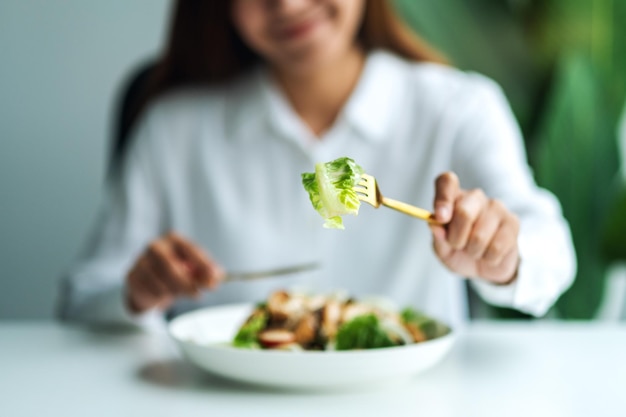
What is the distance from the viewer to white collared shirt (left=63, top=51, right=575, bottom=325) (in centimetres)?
144

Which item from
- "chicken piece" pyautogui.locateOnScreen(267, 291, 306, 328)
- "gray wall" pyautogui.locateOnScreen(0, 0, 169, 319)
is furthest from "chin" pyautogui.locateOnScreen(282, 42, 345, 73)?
"gray wall" pyautogui.locateOnScreen(0, 0, 169, 319)

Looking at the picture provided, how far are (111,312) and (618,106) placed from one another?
5.02 feet

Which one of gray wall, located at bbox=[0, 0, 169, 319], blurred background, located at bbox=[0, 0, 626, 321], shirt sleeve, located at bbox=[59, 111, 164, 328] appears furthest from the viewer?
gray wall, located at bbox=[0, 0, 169, 319]

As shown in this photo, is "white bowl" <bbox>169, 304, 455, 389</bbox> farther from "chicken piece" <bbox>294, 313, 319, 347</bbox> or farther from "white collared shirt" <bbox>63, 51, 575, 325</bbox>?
"white collared shirt" <bbox>63, 51, 575, 325</bbox>

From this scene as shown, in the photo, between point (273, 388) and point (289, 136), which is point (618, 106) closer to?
point (289, 136)

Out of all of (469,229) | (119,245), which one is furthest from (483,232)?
(119,245)

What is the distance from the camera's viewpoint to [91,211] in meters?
2.46

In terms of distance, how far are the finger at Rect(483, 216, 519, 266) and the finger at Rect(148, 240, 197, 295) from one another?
45 centimetres

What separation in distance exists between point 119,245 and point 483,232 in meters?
0.88

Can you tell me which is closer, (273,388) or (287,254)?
(273,388)

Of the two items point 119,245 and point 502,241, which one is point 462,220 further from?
point 119,245

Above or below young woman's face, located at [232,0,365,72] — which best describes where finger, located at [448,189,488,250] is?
below

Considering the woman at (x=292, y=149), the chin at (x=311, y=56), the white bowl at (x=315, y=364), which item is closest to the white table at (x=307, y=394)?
the white bowl at (x=315, y=364)

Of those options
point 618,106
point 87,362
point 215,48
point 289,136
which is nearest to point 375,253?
point 289,136
